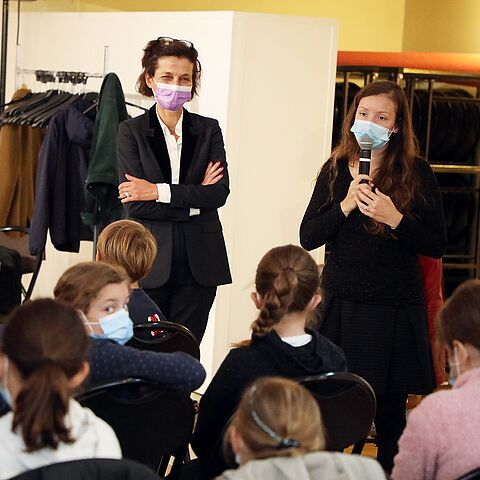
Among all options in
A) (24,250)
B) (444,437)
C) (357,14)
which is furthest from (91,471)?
(357,14)

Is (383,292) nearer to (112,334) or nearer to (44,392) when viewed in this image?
(112,334)

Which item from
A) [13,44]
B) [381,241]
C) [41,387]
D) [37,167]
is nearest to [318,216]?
[381,241]

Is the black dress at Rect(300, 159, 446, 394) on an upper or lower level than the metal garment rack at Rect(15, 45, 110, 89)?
lower

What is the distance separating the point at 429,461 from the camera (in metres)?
2.22

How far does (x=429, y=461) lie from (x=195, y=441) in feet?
2.17

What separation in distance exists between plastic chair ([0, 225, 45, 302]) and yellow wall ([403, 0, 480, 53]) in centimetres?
321

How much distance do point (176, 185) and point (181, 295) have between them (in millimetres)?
401

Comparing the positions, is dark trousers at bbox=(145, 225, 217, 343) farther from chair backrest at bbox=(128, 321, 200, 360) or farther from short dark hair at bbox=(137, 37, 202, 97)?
chair backrest at bbox=(128, 321, 200, 360)

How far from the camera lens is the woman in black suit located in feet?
12.9

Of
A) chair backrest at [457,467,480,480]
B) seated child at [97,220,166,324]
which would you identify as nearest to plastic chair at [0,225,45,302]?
seated child at [97,220,166,324]

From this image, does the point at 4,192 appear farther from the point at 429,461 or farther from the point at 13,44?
the point at 429,461

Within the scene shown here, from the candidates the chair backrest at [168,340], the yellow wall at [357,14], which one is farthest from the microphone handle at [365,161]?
the yellow wall at [357,14]

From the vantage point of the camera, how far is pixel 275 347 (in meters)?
2.61

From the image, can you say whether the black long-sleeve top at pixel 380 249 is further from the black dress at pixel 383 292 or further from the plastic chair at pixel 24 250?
the plastic chair at pixel 24 250
